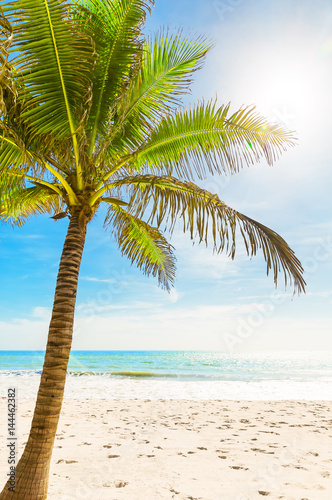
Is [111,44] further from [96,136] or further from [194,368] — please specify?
[194,368]

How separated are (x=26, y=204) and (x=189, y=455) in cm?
466

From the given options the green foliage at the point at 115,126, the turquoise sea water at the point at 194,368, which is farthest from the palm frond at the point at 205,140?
the turquoise sea water at the point at 194,368

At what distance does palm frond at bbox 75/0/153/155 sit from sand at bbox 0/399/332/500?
4030mm

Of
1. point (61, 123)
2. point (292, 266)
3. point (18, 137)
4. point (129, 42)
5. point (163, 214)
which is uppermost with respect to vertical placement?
point (129, 42)

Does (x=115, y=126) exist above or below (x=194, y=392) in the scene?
above

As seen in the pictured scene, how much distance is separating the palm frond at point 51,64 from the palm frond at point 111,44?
0.27 m

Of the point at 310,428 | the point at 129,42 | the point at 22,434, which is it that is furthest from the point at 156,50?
the point at 310,428

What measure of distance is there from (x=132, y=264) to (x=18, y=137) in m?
3.66

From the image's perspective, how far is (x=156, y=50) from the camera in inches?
163

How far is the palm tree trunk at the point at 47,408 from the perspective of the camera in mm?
3227

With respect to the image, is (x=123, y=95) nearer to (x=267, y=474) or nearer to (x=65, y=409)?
(x=267, y=474)

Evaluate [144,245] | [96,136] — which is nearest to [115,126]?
[96,136]

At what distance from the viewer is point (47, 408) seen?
328 cm

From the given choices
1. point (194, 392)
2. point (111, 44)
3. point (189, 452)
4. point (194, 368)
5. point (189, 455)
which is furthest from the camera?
point (194, 368)
